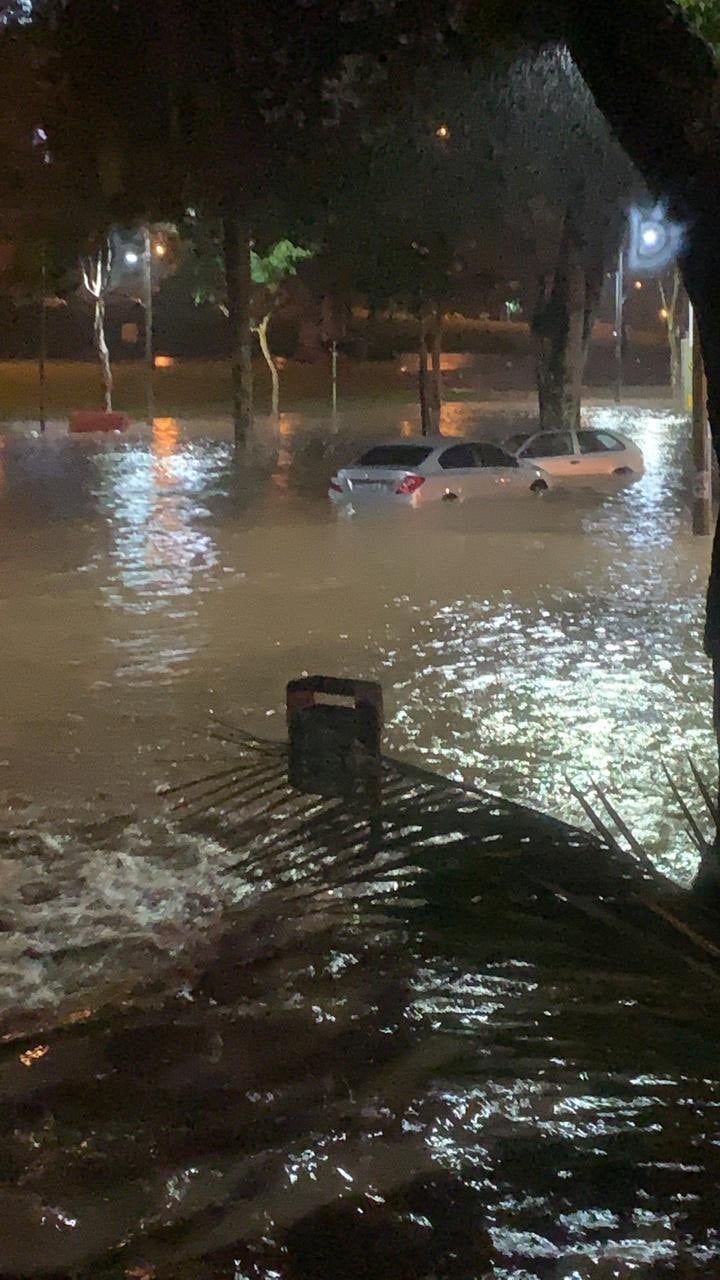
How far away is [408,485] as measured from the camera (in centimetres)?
2102

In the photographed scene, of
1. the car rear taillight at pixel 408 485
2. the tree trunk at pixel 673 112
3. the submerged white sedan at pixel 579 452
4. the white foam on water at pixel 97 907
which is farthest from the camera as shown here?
the submerged white sedan at pixel 579 452

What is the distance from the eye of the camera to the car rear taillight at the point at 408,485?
2098 centimetres

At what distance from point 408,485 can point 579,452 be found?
17.9 ft

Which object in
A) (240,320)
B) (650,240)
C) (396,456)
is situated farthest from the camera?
(240,320)

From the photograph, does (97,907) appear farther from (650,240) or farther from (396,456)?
(650,240)

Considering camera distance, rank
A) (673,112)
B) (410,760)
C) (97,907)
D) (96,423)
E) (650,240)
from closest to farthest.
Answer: (673,112)
(97,907)
(410,760)
(650,240)
(96,423)

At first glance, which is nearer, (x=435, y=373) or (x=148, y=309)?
(x=435, y=373)

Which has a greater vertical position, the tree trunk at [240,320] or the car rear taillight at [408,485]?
the tree trunk at [240,320]

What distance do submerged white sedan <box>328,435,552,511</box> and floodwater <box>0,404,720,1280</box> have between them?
767mm

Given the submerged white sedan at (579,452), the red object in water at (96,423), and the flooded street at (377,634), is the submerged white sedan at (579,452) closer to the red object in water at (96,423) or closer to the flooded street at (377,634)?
the flooded street at (377,634)

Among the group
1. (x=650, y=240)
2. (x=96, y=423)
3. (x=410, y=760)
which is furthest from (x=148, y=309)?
(x=410, y=760)

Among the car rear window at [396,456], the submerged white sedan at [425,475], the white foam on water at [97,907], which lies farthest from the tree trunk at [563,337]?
the white foam on water at [97,907]

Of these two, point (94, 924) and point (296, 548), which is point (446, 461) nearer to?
point (296, 548)

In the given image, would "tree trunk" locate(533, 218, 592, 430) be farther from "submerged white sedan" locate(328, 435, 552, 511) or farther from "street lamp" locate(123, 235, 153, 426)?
"street lamp" locate(123, 235, 153, 426)
